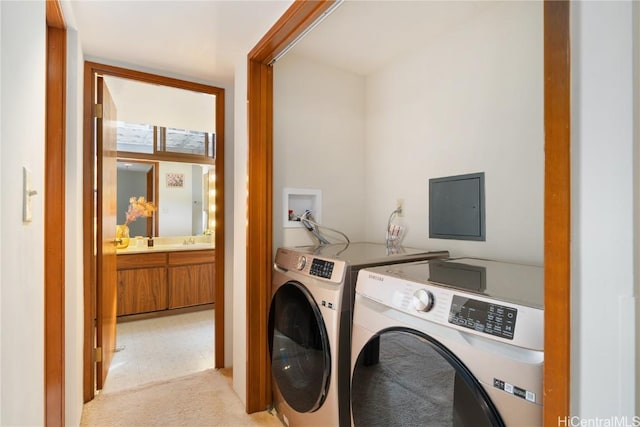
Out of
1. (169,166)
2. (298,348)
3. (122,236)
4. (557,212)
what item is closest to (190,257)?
(122,236)

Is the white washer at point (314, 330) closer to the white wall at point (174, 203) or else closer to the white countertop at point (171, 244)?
the white countertop at point (171, 244)

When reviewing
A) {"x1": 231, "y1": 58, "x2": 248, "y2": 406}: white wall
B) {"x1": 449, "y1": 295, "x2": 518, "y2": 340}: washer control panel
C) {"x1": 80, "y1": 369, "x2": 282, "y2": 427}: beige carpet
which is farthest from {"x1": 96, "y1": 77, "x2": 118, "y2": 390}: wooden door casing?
A: {"x1": 449, "y1": 295, "x2": 518, "y2": 340}: washer control panel

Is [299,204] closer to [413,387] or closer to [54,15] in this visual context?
[413,387]

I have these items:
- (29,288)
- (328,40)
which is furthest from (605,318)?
(328,40)

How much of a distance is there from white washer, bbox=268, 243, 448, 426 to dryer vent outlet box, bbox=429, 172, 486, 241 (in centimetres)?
18

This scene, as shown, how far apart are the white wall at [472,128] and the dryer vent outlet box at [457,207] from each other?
1.4 inches

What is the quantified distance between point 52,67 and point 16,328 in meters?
1.40

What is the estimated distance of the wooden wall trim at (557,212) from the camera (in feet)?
1.89

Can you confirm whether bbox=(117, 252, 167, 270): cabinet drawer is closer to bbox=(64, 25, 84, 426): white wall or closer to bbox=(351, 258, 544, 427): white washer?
bbox=(64, 25, 84, 426): white wall

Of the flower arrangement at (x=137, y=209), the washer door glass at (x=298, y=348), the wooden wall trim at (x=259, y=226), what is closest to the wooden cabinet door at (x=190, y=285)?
the flower arrangement at (x=137, y=209)

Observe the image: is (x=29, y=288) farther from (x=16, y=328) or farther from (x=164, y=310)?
(x=164, y=310)

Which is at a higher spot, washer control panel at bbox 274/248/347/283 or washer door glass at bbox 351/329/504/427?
washer control panel at bbox 274/248/347/283

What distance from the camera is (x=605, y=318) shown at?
1.74 feet

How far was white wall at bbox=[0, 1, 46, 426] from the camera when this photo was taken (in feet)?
2.11
